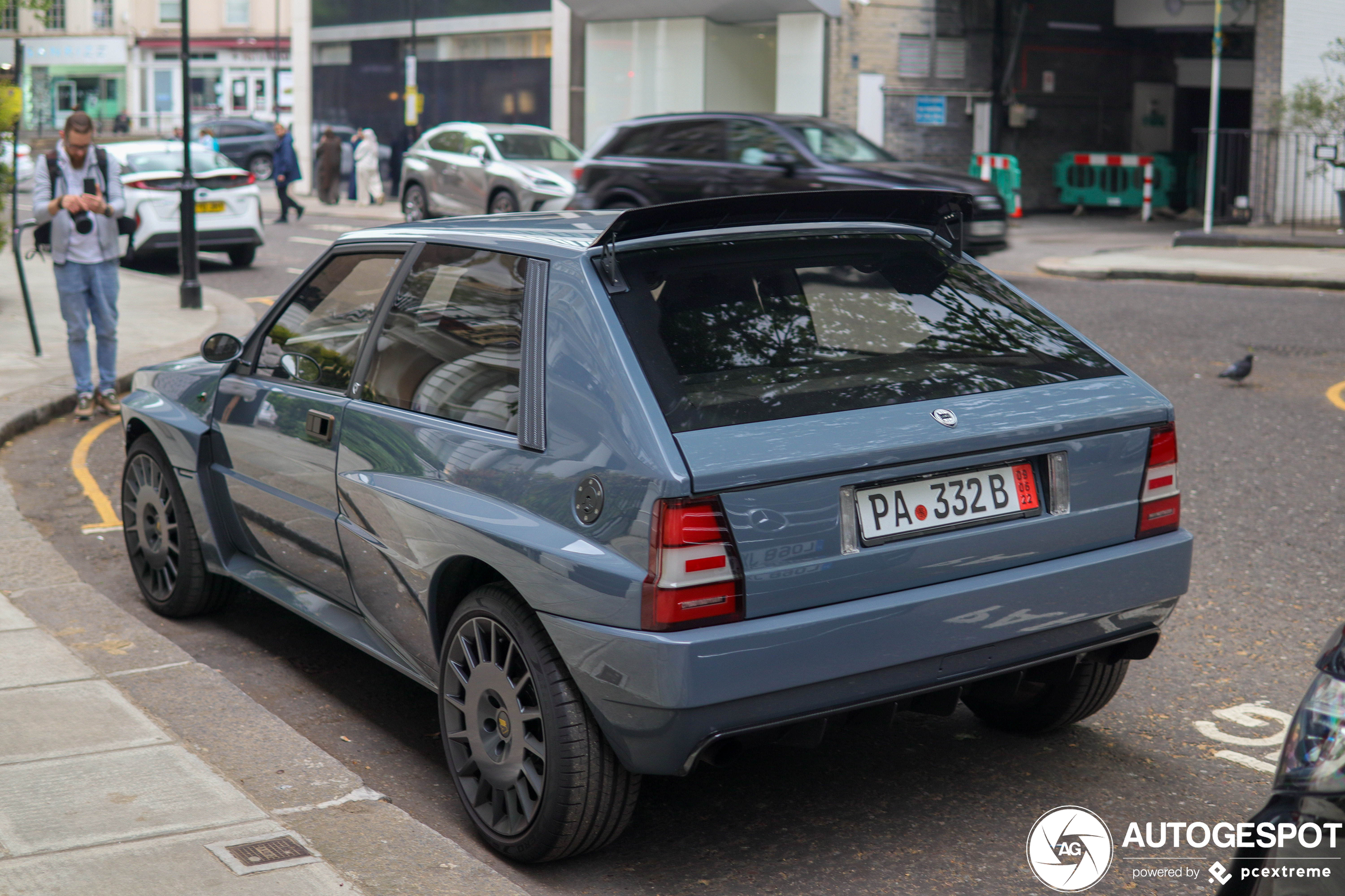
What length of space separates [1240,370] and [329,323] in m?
7.46

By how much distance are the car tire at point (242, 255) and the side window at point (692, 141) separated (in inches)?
229

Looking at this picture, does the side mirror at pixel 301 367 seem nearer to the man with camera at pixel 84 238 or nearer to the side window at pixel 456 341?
the side window at pixel 456 341

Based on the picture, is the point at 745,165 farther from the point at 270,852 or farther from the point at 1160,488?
the point at 270,852

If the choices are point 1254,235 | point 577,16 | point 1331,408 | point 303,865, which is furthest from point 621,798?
point 577,16

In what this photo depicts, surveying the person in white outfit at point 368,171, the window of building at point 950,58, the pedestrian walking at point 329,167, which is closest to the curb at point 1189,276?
the window of building at point 950,58

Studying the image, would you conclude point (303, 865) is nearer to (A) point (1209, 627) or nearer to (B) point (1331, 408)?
(A) point (1209, 627)

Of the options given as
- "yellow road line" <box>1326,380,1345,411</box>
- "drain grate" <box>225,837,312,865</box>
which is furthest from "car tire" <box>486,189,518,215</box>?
"drain grate" <box>225,837,312,865</box>

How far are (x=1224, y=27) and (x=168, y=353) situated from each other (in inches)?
882

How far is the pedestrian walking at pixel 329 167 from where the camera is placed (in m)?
32.9

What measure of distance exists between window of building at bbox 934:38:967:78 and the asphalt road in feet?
73.6

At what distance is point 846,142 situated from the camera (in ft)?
55.3

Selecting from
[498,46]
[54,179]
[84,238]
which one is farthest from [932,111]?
[84,238]

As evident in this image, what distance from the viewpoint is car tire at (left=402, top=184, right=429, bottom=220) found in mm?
24844

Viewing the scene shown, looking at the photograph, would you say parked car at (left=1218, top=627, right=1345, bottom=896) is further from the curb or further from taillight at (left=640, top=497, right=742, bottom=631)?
the curb
